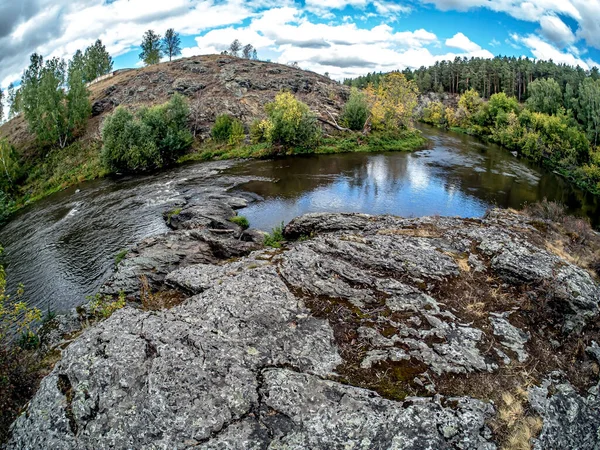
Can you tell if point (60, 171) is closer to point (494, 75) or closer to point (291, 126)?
point (291, 126)

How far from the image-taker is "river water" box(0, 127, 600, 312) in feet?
93.1

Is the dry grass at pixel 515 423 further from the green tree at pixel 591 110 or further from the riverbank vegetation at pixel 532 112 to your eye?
the green tree at pixel 591 110

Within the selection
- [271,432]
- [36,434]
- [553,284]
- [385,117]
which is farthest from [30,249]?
[385,117]

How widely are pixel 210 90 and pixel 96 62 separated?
2497 inches

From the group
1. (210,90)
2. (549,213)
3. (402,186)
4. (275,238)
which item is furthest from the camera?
(210,90)

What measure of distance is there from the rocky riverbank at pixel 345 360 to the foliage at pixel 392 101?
59912 millimetres

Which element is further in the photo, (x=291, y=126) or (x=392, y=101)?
(x=392, y=101)

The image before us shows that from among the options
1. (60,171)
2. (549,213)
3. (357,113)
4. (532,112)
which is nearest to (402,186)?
(549,213)

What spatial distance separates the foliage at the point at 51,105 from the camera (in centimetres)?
6988

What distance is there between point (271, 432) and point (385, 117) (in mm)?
73241

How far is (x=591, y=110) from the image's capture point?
2354 inches

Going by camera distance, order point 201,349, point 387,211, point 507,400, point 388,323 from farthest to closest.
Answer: point 387,211, point 388,323, point 201,349, point 507,400

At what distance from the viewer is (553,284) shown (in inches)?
576

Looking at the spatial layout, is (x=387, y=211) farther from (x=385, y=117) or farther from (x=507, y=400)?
(x=385, y=117)
